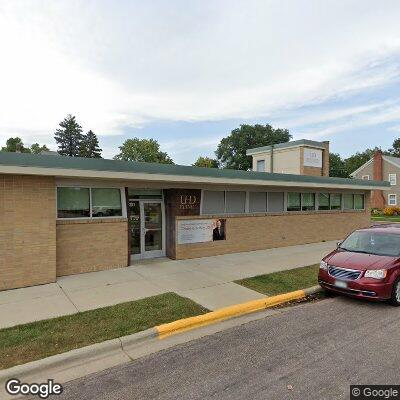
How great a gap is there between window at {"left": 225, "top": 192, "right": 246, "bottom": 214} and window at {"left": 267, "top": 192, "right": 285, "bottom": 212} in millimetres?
1394

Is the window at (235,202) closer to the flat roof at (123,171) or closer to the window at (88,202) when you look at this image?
the flat roof at (123,171)

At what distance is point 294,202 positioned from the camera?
48.3 ft

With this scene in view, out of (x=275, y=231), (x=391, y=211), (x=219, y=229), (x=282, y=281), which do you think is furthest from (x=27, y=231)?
(x=391, y=211)

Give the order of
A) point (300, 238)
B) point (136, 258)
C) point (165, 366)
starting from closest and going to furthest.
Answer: point (165, 366)
point (136, 258)
point (300, 238)

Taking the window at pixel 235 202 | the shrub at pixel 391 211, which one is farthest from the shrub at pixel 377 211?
the window at pixel 235 202

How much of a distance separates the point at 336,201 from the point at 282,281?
9652 mm

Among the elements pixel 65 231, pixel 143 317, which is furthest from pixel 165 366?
pixel 65 231

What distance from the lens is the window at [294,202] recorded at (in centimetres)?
1450

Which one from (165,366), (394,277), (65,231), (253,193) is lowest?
(165,366)

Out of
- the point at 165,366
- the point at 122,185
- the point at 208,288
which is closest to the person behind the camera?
the point at 165,366

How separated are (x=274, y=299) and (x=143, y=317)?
2.84 m

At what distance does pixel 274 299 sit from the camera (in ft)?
23.5

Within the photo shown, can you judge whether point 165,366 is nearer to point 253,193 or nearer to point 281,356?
point 281,356

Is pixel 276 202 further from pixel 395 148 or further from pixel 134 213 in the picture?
pixel 395 148
